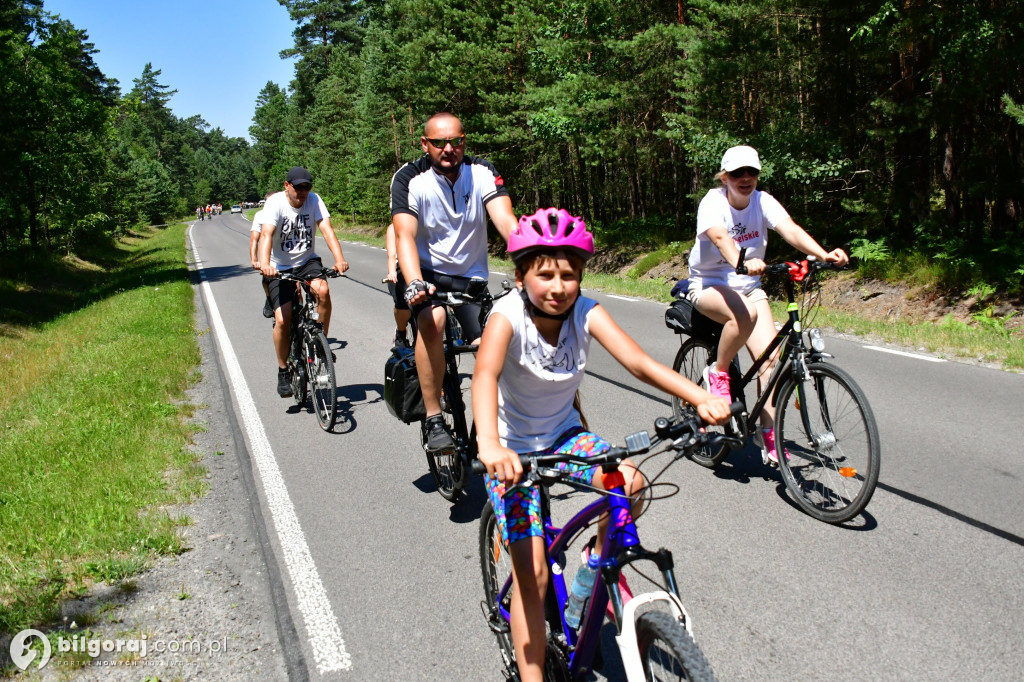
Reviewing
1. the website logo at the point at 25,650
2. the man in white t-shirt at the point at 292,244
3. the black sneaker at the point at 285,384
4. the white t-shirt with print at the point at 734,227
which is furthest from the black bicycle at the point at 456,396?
the black sneaker at the point at 285,384

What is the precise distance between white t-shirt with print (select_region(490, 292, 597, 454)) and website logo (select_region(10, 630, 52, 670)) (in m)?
2.49

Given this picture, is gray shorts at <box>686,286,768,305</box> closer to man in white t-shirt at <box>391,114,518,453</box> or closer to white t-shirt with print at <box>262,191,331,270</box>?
man in white t-shirt at <box>391,114,518,453</box>

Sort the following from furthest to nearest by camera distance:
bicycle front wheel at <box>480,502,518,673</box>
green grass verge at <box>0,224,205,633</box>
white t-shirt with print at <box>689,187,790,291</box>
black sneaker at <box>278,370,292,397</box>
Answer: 1. black sneaker at <box>278,370,292,397</box>
2. white t-shirt with print at <box>689,187,790,291</box>
3. green grass verge at <box>0,224,205,633</box>
4. bicycle front wheel at <box>480,502,518,673</box>

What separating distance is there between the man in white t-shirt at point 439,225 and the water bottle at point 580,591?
2.00 meters

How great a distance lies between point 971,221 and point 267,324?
41.6 feet

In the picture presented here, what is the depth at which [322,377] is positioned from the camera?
23.6 feet

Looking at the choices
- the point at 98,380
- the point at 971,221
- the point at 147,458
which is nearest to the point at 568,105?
the point at 971,221

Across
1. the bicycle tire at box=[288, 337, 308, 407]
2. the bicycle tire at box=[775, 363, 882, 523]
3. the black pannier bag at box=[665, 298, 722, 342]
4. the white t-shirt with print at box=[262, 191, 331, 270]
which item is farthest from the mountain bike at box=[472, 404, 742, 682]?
the white t-shirt with print at box=[262, 191, 331, 270]

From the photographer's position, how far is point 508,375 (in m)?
2.96

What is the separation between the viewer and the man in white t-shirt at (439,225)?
4730 millimetres

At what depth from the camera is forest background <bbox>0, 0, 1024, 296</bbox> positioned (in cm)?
1192

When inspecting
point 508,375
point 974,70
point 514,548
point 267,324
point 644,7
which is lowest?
point 267,324

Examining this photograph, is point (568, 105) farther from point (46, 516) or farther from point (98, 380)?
point (46, 516)

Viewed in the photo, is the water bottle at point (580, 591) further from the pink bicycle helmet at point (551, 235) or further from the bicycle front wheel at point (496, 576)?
the pink bicycle helmet at point (551, 235)
